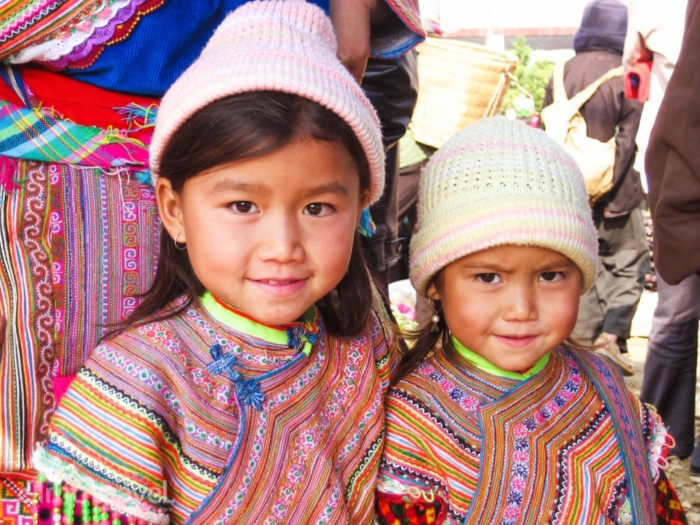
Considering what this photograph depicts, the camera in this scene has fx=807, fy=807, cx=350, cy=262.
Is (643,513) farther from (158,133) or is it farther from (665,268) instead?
(158,133)

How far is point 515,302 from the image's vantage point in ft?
6.17

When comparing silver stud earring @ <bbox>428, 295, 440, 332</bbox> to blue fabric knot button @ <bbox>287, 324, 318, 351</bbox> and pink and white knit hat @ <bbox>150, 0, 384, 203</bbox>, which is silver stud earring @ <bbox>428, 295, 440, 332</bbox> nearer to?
blue fabric knot button @ <bbox>287, 324, 318, 351</bbox>

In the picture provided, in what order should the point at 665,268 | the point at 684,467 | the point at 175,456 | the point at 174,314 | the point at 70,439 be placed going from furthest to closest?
the point at 684,467 → the point at 665,268 → the point at 174,314 → the point at 175,456 → the point at 70,439

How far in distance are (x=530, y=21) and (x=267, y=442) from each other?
2398cm

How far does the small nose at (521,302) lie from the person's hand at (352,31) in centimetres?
63

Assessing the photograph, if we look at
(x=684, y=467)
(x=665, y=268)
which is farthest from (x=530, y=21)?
(x=665, y=268)

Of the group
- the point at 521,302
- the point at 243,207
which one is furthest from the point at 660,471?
the point at 243,207

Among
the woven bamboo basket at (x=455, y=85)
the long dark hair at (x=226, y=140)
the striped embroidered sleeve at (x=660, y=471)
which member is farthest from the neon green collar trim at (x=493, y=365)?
the woven bamboo basket at (x=455, y=85)

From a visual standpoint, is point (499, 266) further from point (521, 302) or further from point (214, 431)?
point (214, 431)

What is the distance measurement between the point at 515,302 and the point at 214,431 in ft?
2.46

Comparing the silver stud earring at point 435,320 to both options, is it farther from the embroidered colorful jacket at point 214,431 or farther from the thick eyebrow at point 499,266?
the embroidered colorful jacket at point 214,431

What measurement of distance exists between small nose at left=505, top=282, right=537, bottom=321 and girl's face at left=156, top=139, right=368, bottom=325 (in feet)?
1.45

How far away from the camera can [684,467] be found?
3.97 m

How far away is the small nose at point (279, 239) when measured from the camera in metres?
1.56
